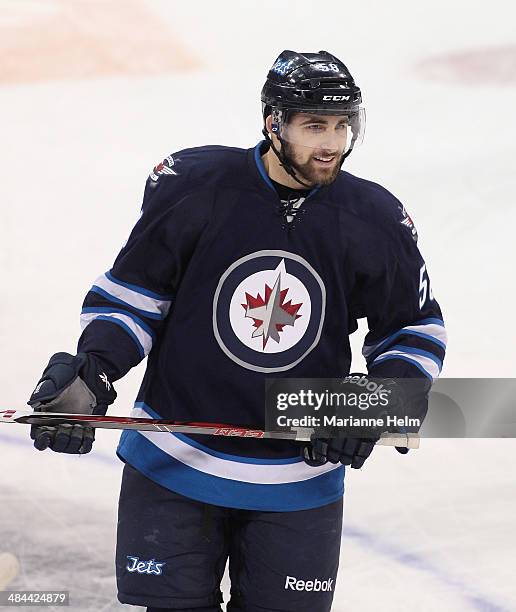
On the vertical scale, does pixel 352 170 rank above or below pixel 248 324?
above

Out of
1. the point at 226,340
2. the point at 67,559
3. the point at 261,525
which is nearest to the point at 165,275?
the point at 226,340

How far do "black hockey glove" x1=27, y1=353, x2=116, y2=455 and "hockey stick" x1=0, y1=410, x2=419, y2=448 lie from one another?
0.01 metres

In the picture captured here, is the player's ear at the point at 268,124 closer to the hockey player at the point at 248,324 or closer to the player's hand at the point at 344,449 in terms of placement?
the hockey player at the point at 248,324

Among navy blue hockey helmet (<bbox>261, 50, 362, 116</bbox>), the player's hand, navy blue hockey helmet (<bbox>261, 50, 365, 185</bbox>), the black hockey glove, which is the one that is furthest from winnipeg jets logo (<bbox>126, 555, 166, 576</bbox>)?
navy blue hockey helmet (<bbox>261, 50, 362, 116</bbox>)

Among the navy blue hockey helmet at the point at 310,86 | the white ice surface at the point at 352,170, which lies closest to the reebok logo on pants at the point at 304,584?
the white ice surface at the point at 352,170

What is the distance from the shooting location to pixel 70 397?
2258 mm

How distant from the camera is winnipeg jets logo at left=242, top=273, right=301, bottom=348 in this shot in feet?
7.73

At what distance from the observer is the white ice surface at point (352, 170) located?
3117 mm

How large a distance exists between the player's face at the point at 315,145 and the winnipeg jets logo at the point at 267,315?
18cm

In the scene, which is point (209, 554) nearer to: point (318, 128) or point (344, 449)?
point (344, 449)

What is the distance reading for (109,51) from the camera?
4668 millimetres

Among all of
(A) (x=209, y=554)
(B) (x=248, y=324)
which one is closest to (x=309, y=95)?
(B) (x=248, y=324)

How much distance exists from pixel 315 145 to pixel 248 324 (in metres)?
0.33

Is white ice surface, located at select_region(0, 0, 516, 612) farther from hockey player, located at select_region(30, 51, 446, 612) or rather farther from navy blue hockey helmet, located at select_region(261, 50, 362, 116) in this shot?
navy blue hockey helmet, located at select_region(261, 50, 362, 116)
